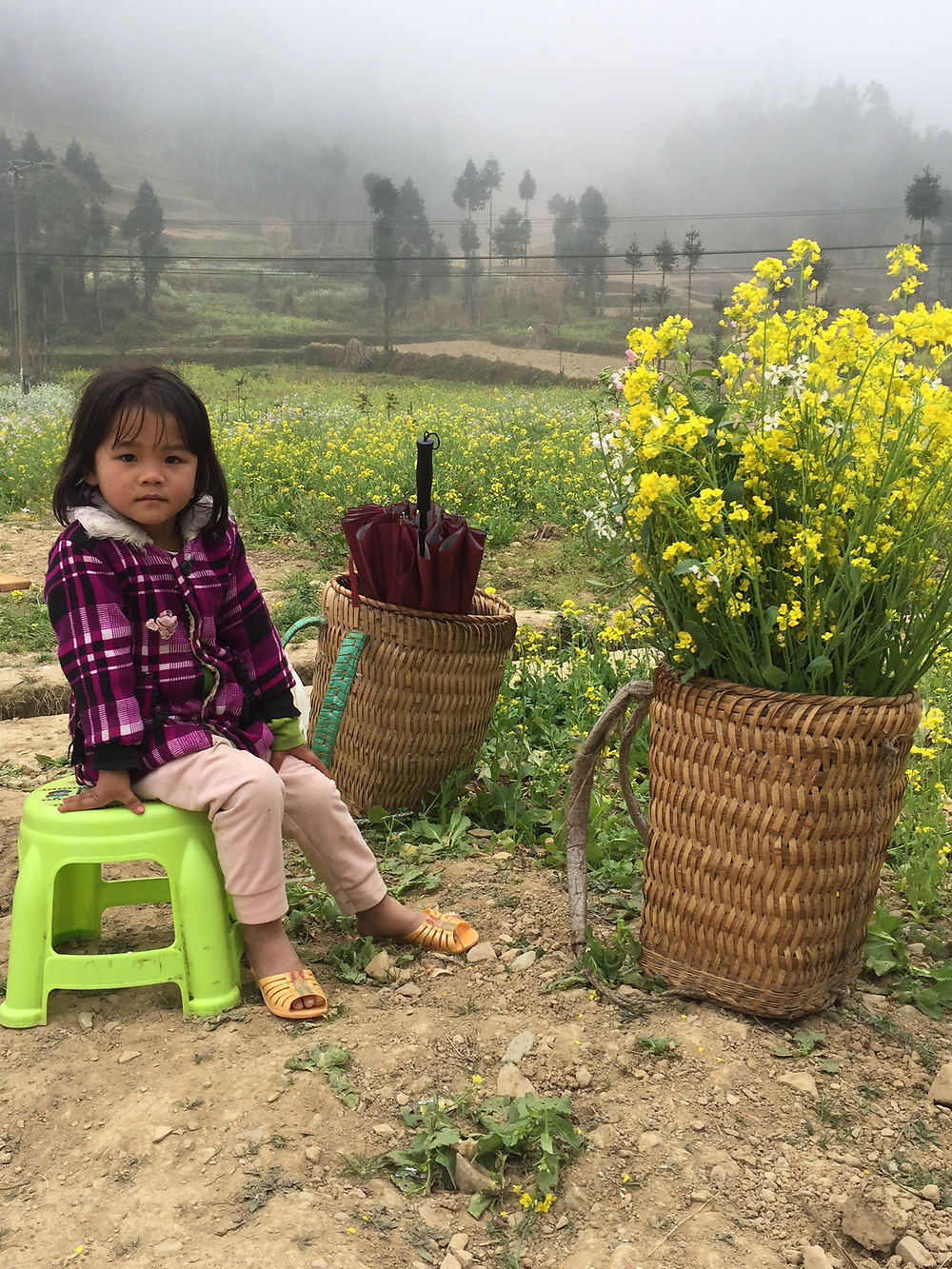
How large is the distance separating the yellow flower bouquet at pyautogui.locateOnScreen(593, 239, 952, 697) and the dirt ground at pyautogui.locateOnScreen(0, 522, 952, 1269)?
0.68 metres

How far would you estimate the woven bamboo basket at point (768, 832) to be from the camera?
1908 millimetres

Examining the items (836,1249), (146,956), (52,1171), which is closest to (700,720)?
(836,1249)

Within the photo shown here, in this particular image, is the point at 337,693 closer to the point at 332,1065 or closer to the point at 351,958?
the point at 351,958

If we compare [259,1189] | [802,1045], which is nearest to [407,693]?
[802,1045]

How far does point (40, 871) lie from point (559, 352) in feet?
99.3

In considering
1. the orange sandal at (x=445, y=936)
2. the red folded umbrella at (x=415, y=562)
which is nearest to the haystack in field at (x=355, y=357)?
the red folded umbrella at (x=415, y=562)

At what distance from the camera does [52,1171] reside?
5.54 feet

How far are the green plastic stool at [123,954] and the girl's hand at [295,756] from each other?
266mm

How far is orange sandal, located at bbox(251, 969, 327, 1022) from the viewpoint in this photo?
209cm

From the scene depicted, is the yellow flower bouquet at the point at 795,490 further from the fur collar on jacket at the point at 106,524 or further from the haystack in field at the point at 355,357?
the haystack in field at the point at 355,357

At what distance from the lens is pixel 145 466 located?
7.02ft

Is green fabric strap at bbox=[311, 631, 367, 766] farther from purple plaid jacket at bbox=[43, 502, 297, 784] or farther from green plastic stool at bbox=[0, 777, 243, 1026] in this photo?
green plastic stool at bbox=[0, 777, 243, 1026]

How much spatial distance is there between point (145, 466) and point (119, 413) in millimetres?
110

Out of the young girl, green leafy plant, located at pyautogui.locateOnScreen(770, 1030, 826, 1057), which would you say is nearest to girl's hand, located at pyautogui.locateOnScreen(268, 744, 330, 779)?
the young girl
